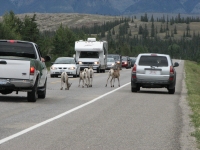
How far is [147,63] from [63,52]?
9119 cm

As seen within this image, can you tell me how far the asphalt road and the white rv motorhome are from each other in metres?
31.3

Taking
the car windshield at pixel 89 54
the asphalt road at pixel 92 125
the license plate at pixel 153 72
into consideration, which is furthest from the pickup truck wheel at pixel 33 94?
the car windshield at pixel 89 54

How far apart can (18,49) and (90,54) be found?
33.3 metres

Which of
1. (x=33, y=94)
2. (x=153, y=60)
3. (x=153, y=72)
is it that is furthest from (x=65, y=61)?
(x=33, y=94)

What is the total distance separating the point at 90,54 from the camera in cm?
5369

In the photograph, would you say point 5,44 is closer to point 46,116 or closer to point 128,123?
point 46,116

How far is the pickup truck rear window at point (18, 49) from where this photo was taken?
20312mm

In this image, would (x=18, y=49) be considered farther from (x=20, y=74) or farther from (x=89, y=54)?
(x=89, y=54)

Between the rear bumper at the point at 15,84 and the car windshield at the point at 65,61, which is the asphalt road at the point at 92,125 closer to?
the rear bumper at the point at 15,84

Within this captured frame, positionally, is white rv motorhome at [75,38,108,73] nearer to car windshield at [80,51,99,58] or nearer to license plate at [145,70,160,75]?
car windshield at [80,51,99,58]

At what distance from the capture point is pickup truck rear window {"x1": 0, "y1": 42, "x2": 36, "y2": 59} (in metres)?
20.3

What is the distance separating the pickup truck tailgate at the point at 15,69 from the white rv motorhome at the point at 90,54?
3315cm

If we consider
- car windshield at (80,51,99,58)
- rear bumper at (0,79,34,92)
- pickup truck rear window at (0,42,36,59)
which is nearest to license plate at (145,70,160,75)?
pickup truck rear window at (0,42,36,59)

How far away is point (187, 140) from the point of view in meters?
11.7
